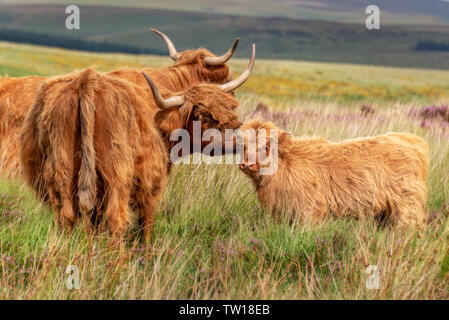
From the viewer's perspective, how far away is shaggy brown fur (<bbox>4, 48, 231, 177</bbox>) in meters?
6.27

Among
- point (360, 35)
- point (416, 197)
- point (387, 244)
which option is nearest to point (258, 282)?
point (387, 244)

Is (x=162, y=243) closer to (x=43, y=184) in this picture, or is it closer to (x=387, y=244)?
(x=43, y=184)

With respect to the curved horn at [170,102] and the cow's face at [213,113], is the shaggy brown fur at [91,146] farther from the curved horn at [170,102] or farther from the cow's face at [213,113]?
the cow's face at [213,113]

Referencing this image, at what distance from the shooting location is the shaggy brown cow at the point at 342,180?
462 centimetres

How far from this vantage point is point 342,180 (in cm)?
473

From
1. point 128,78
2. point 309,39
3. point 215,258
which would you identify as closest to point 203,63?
point 128,78

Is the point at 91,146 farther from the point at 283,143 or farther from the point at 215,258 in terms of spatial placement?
the point at 283,143

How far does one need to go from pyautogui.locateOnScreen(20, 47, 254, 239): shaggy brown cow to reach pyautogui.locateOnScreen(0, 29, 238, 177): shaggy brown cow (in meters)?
2.48

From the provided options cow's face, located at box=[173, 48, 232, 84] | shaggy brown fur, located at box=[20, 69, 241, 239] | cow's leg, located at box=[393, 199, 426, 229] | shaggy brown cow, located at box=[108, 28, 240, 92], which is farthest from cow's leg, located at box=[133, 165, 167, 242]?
cow's face, located at box=[173, 48, 232, 84]

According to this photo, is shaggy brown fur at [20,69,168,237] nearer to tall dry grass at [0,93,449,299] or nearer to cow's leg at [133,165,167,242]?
cow's leg at [133,165,167,242]

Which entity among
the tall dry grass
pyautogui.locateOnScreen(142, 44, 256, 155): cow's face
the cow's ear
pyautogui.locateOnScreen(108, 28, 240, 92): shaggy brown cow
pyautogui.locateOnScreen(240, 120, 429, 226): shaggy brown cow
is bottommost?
the tall dry grass

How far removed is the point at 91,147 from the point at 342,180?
7.75 ft

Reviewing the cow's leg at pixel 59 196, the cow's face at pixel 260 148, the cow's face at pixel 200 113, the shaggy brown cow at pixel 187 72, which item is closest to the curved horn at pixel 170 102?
the cow's face at pixel 200 113

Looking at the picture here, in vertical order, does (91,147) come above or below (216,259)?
above
